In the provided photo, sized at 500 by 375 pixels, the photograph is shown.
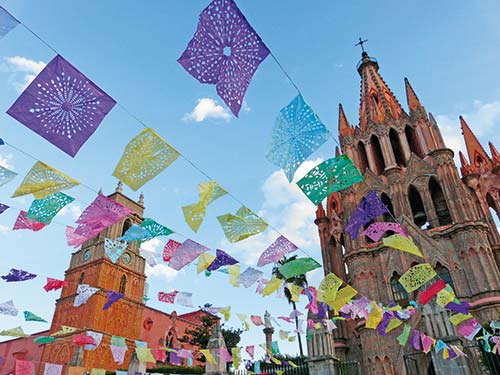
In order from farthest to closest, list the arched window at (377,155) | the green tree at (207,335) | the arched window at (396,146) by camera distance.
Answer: the green tree at (207,335), the arched window at (396,146), the arched window at (377,155)

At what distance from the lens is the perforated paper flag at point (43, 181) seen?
6672mm

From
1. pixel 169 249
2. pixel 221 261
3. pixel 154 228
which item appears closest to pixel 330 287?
pixel 221 261

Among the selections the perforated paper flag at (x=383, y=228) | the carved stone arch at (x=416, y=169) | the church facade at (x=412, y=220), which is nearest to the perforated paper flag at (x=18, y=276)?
the perforated paper flag at (x=383, y=228)

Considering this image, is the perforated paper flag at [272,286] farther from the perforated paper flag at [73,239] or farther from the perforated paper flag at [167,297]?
the perforated paper flag at [73,239]

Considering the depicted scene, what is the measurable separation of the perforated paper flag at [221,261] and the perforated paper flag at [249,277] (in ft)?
2.66

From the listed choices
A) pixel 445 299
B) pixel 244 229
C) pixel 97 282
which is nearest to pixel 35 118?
pixel 244 229

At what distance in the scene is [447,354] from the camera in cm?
1102

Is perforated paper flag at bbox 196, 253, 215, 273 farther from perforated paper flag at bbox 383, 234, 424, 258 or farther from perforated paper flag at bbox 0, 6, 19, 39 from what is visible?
perforated paper flag at bbox 0, 6, 19, 39

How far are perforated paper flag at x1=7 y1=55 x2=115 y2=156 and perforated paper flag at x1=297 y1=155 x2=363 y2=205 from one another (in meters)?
4.08

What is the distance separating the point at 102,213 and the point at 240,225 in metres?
3.17

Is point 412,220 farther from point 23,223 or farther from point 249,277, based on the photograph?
point 23,223

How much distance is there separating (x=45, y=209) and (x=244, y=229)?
4.42 meters

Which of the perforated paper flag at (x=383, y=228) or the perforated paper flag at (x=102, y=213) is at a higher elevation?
the perforated paper flag at (x=383, y=228)

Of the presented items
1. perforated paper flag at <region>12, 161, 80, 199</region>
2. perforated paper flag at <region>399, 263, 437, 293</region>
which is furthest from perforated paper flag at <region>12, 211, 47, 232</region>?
perforated paper flag at <region>399, 263, 437, 293</region>
